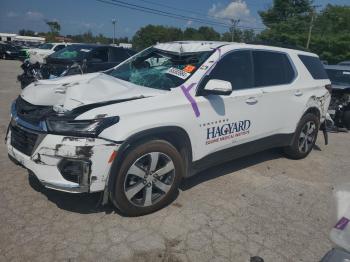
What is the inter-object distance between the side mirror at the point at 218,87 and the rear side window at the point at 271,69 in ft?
3.33

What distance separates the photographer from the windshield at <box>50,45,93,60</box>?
956 cm

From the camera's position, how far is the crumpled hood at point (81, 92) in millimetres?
3580

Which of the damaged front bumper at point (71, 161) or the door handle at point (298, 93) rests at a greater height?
the door handle at point (298, 93)

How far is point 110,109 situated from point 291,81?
127 inches

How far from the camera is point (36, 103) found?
4.03 meters

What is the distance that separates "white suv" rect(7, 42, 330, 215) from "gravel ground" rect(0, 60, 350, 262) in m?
0.34

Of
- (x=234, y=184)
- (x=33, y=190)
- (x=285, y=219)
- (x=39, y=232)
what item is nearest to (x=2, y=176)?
(x=33, y=190)

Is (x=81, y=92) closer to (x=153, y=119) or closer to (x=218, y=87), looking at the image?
(x=153, y=119)

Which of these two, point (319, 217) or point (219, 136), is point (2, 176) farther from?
point (319, 217)

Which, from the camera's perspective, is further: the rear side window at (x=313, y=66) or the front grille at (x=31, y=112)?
the rear side window at (x=313, y=66)

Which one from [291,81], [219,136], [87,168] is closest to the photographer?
[87,168]

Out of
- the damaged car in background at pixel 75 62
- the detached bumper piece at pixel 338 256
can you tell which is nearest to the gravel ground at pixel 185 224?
the detached bumper piece at pixel 338 256

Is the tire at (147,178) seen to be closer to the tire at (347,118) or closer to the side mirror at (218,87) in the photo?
the side mirror at (218,87)

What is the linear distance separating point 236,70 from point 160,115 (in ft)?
4.71
